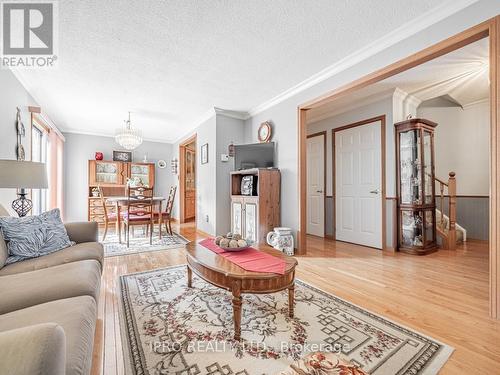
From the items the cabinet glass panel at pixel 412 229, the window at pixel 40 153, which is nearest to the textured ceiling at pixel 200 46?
the window at pixel 40 153

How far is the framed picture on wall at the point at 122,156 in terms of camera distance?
628cm

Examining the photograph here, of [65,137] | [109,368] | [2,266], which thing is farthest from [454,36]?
[65,137]

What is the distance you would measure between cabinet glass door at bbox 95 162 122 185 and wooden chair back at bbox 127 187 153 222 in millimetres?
2389

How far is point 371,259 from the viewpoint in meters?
3.18

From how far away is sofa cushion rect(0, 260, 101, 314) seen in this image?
112 cm

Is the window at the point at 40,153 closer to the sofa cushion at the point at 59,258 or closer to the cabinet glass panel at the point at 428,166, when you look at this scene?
the sofa cushion at the point at 59,258

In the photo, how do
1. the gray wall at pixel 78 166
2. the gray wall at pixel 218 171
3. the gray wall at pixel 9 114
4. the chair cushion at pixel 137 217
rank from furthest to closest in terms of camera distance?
the gray wall at pixel 78 166 < the gray wall at pixel 218 171 < the chair cushion at pixel 137 217 < the gray wall at pixel 9 114

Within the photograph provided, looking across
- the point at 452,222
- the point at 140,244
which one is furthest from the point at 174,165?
the point at 452,222

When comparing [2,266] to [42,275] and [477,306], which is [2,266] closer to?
[42,275]

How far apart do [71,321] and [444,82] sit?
480 centimetres

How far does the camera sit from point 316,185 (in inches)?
194

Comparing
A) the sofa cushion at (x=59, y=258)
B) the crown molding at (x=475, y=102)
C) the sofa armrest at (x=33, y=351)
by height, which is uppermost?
the crown molding at (x=475, y=102)

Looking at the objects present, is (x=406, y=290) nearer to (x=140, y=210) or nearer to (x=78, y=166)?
(x=140, y=210)

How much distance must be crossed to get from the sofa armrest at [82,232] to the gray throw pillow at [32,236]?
13cm
